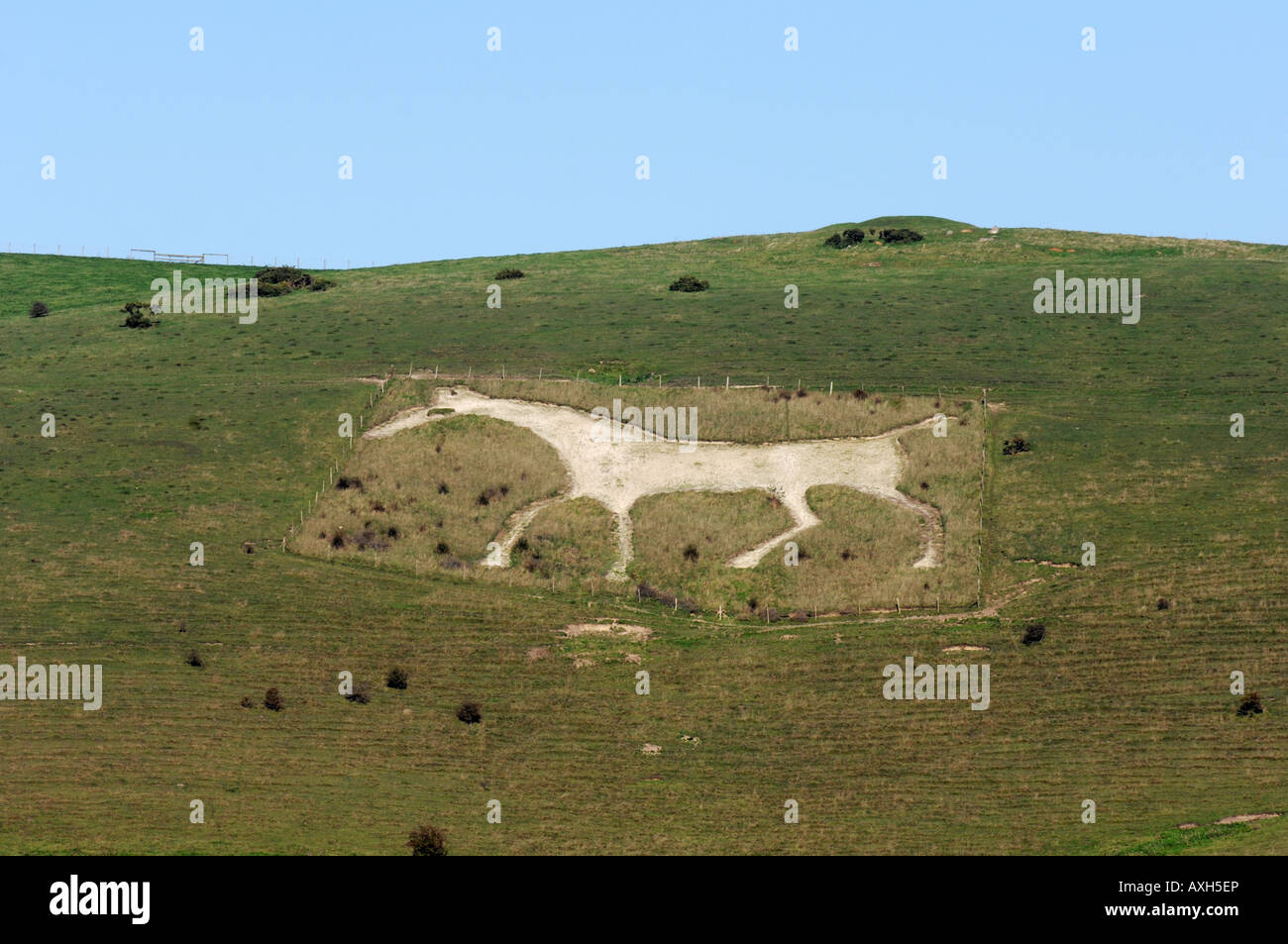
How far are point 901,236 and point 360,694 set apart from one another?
304ft

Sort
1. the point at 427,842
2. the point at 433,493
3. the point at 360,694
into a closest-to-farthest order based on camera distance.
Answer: the point at 427,842
the point at 360,694
the point at 433,493

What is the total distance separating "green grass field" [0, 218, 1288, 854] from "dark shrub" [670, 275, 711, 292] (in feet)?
43.4

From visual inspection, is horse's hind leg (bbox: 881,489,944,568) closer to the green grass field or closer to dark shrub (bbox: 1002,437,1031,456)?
the green grass field

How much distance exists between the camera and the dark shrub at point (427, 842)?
2026 inches

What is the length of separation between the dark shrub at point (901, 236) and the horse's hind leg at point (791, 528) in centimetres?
6569

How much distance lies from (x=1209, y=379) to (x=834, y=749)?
160 ft

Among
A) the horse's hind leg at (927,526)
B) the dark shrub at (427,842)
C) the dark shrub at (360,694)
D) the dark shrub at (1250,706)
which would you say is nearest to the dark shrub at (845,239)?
the horse's hind leg at (927,526)

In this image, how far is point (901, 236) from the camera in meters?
143

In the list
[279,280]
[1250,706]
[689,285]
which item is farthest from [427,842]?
[279,280]

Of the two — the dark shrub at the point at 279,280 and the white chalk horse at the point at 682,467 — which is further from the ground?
the dark shrub at the point at 279,280

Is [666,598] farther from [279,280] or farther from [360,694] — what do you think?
[279,280]

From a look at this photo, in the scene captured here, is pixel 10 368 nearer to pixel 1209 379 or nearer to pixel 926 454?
pixel 926 454

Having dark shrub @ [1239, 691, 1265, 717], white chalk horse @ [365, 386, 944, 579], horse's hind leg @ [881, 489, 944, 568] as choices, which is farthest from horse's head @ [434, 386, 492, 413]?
dark shrub @ [1239, 691, 1265, 717]

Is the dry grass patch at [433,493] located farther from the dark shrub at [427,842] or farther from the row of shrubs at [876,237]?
the row of shrubs at [876,237]
